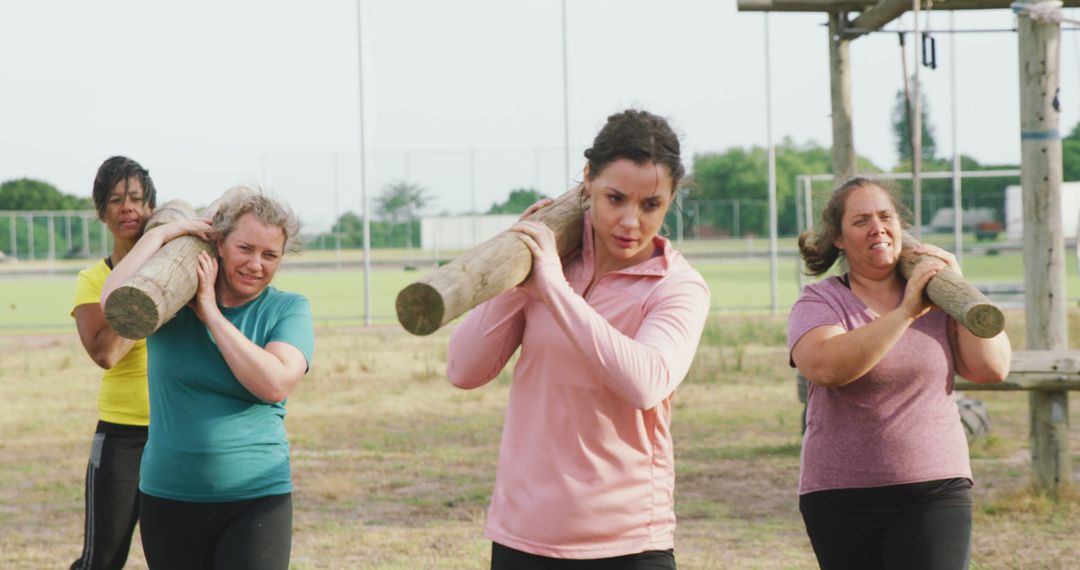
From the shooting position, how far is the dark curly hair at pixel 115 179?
488 cm

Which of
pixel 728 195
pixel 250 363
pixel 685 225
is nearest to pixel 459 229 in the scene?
pixel 685 225

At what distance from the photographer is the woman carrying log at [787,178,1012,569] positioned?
3.62 metres

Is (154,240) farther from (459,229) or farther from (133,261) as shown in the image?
(459,229)

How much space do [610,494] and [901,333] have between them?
3.67 feet

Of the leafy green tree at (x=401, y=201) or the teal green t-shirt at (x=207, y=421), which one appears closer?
the teal green t-shirt at (x=207, y=421)

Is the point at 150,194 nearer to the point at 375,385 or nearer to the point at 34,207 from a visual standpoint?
the point at 375,385

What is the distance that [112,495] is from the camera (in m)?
4.81

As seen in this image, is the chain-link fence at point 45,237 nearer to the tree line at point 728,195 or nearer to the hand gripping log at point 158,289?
the tree line at point 728,195

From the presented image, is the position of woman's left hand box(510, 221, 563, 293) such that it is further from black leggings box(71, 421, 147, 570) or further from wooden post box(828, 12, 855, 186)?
wooden post box(828, 12, 855, 186)

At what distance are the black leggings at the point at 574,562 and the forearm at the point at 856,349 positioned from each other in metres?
0.90

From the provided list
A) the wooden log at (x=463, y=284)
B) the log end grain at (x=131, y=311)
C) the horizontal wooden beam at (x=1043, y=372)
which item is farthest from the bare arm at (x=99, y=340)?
the horizontal wooden beam at (x=1043, y=372)

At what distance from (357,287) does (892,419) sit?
31.2 metres

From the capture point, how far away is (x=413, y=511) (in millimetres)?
8305

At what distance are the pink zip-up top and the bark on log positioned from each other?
2.81 feet
